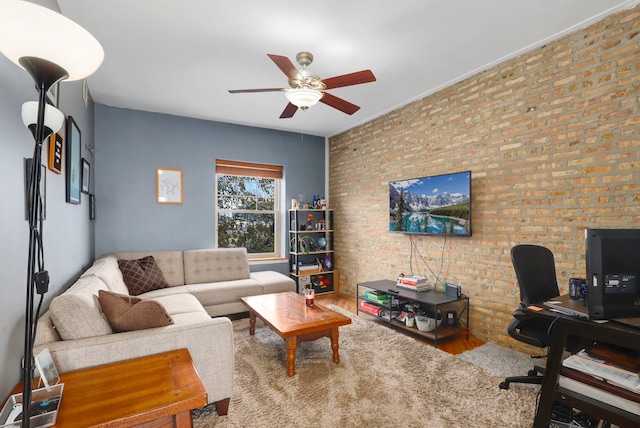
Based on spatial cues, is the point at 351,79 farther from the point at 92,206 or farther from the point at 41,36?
the point at 92,206

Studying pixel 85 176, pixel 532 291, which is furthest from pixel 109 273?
pixel 532 291

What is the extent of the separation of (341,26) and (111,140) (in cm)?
331

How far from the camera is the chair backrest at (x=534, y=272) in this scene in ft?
7.41

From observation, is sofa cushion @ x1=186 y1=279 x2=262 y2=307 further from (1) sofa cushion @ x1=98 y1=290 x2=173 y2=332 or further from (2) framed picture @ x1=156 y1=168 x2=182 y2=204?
(1) sofa cushion @ x1=98 y1=290 x2=173 y2=332

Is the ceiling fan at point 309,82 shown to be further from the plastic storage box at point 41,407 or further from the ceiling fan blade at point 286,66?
the plastic storage box at point 41,407

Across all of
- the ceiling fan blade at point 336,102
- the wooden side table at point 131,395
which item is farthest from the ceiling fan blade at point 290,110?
the wooden side table at point 131,395

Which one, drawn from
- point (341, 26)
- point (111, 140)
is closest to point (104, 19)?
point (341, 26)

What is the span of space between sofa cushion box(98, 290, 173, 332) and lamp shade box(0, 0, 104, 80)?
1.33m

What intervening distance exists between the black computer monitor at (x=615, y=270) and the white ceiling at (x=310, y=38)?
168 cm

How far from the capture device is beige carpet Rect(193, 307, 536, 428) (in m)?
1.91

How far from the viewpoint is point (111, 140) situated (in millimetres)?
4035

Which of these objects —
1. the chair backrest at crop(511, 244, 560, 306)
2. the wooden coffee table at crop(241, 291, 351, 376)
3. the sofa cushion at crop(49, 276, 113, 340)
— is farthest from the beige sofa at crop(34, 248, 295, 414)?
the chair backrest at crop(511, 244, 560, 306)

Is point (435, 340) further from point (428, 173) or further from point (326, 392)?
point (428, 173)

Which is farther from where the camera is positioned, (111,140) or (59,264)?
(111,140)
